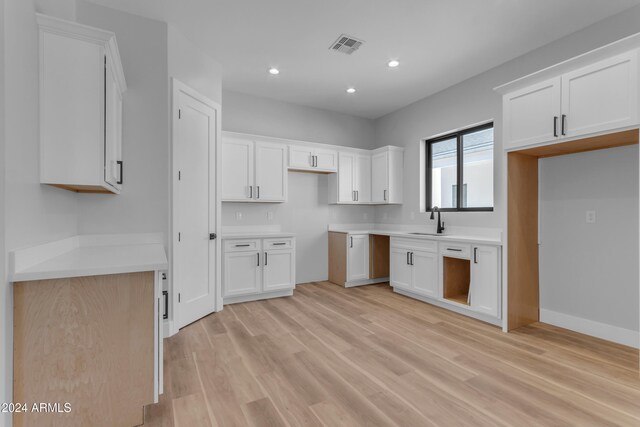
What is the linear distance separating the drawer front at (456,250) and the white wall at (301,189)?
203cm

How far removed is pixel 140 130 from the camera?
2785 millimetres

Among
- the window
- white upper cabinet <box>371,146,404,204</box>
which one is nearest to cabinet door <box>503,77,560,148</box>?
the window

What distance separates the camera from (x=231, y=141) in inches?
161

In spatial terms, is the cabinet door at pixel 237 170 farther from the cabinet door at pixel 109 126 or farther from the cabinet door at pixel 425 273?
the cabinet door at pixel 425 273

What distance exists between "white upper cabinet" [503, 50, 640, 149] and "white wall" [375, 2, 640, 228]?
2.22 feet

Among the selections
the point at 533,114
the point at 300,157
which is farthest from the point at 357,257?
the point at 533,114

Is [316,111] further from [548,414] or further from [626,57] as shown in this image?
[548,414]

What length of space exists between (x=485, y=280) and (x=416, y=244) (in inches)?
39.8

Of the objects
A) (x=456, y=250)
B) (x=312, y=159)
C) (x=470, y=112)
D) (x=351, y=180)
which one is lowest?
(x=456, y=250)

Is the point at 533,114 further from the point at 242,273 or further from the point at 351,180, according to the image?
the point at 242,273

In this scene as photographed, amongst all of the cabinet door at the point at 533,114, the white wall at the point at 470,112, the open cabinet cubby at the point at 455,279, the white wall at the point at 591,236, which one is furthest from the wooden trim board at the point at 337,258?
the cabinet door at the point at 533,114

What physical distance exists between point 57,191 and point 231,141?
2.24m

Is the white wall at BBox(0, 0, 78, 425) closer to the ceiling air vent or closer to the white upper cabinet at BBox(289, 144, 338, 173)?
the ceiling air vent

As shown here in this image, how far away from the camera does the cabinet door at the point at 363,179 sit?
5.19 metres
